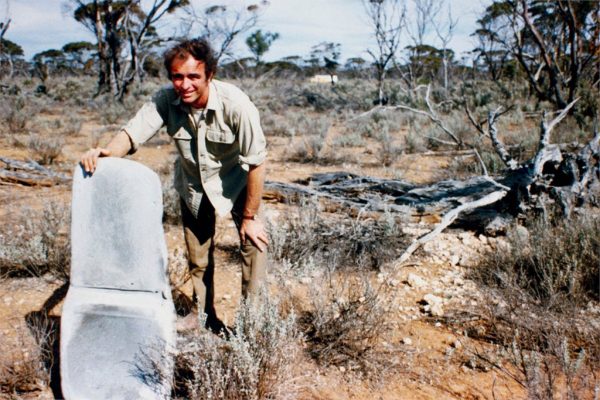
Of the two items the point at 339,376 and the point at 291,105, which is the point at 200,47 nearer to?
the point at 339,376

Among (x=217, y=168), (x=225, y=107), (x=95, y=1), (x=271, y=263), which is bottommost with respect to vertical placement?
(x=271, y=263)

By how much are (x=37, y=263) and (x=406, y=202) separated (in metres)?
3.16

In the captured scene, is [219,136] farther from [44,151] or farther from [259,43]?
[259,43]

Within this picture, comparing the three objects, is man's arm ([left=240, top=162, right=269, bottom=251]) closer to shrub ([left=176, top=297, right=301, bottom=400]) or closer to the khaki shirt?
the khaki shirt

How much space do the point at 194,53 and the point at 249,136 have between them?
46 cm

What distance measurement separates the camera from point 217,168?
2346 millimetres

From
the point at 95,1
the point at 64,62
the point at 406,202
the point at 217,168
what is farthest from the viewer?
the point at 64,62

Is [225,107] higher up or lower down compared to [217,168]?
higher up

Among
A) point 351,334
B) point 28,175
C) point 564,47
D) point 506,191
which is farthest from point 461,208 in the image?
point 564,47

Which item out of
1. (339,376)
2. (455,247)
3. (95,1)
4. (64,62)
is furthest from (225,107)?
(64,62)

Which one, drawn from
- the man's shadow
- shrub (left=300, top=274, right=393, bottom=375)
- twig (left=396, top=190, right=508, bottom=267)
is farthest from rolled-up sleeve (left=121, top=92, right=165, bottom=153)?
twig (left=396, top=190, right=508, bottom=267)

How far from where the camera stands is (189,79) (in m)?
2.04

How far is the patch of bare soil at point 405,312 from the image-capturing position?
2.14 meters

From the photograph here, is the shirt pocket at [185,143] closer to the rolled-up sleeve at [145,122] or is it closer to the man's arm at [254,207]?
the rolled-up sleeve at [145,122]
